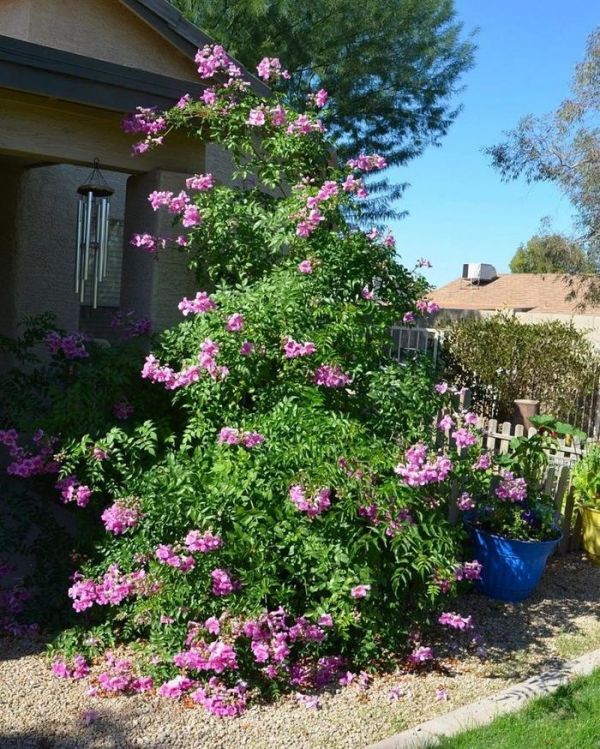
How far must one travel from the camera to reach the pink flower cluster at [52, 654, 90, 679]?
3982mm

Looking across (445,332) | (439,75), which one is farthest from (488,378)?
(439,75)

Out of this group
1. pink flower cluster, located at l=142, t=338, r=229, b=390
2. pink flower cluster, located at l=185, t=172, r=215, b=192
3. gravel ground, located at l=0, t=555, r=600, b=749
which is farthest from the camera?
pink flower cluster, located at l=185, t=172, r=215, b=192

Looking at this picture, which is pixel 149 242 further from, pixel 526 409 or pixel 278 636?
pixel 526 409

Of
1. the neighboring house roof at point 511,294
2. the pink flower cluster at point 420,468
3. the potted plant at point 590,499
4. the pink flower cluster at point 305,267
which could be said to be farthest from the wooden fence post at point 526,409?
the neighboring house roof at point 511,294

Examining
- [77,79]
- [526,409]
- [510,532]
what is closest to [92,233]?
[77,79]

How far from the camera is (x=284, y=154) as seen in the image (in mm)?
5301

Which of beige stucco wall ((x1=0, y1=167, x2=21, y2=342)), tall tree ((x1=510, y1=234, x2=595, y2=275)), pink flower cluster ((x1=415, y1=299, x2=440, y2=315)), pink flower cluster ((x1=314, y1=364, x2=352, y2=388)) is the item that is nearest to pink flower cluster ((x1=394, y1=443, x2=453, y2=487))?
pink flower cluster ((x1=314, y1=364, x2=352, y2=388))

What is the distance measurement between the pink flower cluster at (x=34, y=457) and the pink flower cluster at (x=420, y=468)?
5.99 ft

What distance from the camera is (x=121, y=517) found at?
162 inches

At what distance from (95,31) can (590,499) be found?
662cm

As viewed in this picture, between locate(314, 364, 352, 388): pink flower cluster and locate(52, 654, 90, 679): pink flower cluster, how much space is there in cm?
181

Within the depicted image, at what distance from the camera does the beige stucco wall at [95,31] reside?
8.19 m

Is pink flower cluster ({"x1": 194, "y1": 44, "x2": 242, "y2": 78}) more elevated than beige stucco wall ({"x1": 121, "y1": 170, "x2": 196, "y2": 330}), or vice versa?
pink flower cluster ({"x1": 194, "y1": 44, "x2": 242, "y2": 78})

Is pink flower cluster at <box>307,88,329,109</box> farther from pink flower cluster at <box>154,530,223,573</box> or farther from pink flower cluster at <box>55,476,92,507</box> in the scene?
pink flower cluster at <box>154,530,223,573</box>
